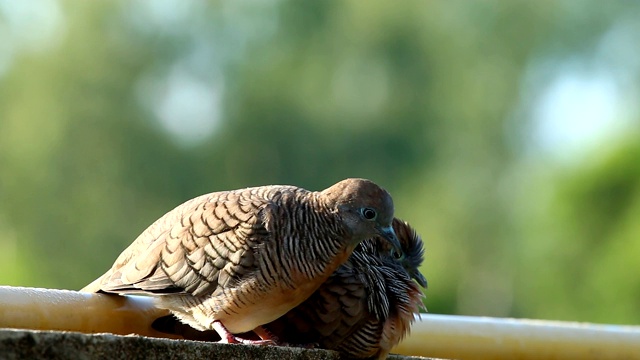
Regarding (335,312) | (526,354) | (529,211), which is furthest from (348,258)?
(529,211)

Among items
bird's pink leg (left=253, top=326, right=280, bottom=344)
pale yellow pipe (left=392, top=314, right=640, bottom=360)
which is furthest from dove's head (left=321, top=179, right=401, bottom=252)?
pale yellow pipe (left=392, top=314, right=640, bottom=360)

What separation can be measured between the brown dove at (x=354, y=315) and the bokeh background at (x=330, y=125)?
1962 cm

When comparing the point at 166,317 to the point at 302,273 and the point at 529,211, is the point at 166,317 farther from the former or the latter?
the point at 529,211

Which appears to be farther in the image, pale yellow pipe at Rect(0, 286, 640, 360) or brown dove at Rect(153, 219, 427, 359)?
pale yellow pipe at Rect(0, 286, 640, 360)

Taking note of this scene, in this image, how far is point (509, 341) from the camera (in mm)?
4363

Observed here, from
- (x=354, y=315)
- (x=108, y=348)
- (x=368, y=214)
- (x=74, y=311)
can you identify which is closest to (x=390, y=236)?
(x=368, y=214)

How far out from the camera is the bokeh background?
26.9 m

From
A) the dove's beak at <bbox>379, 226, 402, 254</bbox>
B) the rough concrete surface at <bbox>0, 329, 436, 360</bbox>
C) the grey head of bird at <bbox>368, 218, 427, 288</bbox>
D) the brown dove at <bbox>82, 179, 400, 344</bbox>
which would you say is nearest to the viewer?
the rough concrete surface at <bbox>0, 329, 436, 360</bbox>

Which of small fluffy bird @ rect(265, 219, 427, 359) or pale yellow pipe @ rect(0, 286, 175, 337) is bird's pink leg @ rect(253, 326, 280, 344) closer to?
small fluffy bird @ rect(265, 219, 427, 359)

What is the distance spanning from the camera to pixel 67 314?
3439 mm

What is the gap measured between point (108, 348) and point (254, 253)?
1.16 m

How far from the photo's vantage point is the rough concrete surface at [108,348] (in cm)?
238

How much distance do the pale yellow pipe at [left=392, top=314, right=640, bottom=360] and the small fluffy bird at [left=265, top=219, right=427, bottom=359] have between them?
0.43 m

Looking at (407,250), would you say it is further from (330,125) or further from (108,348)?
(330,125)
